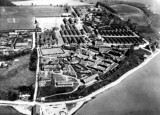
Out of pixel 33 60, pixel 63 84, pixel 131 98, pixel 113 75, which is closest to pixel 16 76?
pixel 33 60

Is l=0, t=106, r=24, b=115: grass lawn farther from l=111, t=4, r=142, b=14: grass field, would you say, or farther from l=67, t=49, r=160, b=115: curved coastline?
l=111, t=4, r=142, b=14: grass field

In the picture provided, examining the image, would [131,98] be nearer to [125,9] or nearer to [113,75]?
[113,75]

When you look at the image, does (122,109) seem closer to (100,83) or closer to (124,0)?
(100,83)

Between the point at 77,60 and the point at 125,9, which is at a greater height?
the point at 125,9

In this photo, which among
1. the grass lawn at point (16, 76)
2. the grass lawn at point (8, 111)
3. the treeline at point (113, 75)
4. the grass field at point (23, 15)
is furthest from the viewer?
the grass field at point (23, 15)

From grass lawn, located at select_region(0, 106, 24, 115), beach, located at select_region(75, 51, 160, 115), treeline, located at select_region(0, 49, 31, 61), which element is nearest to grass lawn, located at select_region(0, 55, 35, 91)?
treeline, located at select_region(0, 49, 31, 61)

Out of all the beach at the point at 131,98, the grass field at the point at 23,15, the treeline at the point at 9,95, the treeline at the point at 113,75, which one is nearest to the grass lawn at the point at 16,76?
the treeline at the point at 9,95

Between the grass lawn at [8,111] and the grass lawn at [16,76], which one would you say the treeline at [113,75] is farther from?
the grass lawn at [16,76]
